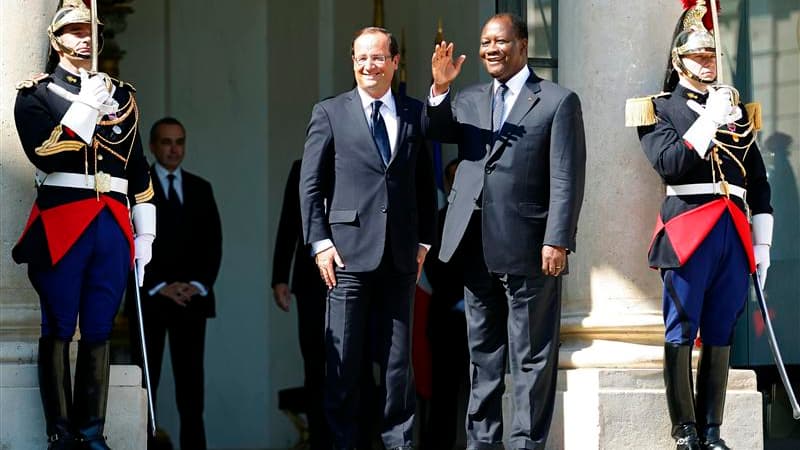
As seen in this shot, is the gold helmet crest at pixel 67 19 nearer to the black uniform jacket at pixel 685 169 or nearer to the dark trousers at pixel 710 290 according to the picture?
the black uniform jacket at pixel 685 169

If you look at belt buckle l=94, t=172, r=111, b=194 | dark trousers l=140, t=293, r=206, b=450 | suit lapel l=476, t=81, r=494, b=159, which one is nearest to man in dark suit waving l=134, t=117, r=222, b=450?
dark trousers l=140, t=293, r=206, b=450

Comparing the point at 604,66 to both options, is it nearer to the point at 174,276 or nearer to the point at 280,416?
the point at 174,276

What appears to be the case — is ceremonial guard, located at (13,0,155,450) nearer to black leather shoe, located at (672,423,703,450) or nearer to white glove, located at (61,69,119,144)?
white glove, located at (61,69,119,144)

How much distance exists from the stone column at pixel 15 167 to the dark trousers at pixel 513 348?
1917 mm

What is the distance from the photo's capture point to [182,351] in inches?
391

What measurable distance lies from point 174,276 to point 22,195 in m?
1.87

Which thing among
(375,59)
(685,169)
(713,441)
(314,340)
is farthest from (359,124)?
(713,441)

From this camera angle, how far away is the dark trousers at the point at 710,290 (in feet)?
27.0

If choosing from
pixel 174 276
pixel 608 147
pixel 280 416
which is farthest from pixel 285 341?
pixel 608 147

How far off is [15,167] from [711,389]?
3.19 meters

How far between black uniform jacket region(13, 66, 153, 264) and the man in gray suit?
4.42 feet

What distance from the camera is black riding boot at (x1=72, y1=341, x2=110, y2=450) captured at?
7.84 m

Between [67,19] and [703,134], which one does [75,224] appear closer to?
[67,19]

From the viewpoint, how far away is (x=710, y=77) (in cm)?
845
